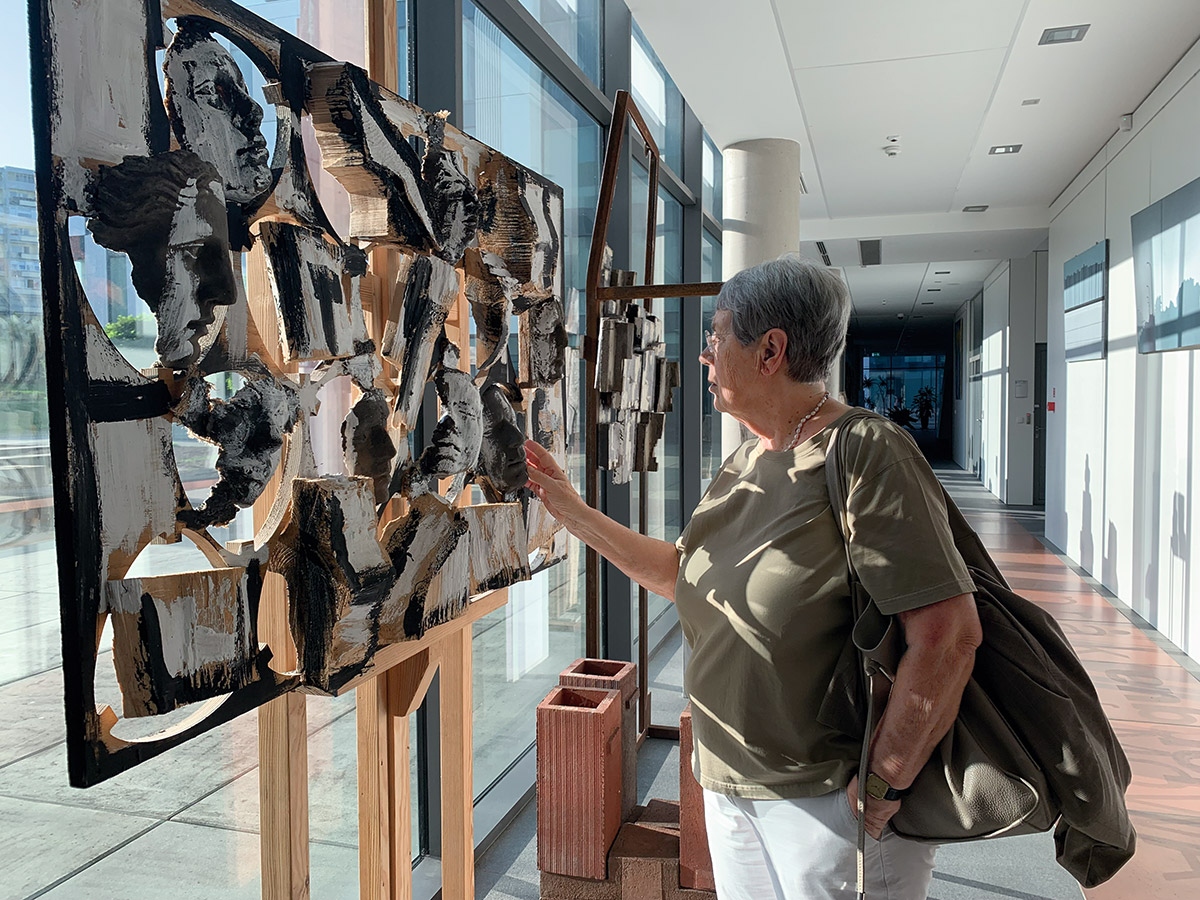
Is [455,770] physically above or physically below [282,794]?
below

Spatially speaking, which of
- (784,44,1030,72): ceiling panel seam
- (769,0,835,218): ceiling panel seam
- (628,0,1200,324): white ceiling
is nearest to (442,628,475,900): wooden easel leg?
(628,0,1200,324): white ceiling

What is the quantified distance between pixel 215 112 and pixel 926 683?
3.35 ft

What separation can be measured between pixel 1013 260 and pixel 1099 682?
8402mm

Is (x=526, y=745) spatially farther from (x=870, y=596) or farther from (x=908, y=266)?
(x=908, y=266)

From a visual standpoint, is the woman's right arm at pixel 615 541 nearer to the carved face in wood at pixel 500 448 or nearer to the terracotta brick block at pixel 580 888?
the carved face in wood at pixel 500 448

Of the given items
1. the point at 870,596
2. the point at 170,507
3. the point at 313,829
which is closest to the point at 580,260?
the point at 313,829

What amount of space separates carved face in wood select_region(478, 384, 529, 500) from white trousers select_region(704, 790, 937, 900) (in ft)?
1.84

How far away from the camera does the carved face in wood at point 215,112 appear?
83 centimetres

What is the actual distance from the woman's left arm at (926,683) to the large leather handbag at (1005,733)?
0.08 ft

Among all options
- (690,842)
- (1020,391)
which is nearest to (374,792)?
(690,842)

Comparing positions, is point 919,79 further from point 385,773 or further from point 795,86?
point 385,773

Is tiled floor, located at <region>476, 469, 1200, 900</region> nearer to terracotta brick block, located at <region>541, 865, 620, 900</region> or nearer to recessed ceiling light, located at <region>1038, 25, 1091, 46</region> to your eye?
terracotta brick block, located at <region>541, 865, 620, 900</region>

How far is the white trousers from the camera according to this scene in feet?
4.03

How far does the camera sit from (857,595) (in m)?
1.21
